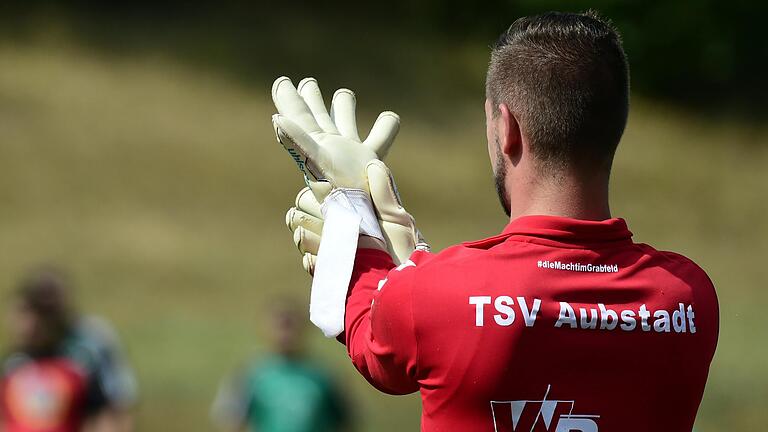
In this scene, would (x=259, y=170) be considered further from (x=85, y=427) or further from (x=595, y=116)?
A: (x=595, y=116)

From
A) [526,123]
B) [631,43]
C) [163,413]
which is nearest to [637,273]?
[526,123]

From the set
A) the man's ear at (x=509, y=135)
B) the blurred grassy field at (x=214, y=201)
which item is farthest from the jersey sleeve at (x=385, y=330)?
the blurred grassy field at (x=214, y=201)

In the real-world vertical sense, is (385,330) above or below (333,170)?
below

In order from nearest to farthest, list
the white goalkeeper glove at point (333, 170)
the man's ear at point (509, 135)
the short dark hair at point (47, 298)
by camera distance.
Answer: the man's ear at point (509, 135) < the white goalkeeper glove at point (333, 170) < the short dark hair at point (47, 298)

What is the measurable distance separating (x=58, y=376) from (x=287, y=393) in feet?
6.11

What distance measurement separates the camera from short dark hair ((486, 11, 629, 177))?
6.63 feet

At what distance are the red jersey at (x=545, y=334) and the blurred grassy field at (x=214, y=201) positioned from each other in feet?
36.4

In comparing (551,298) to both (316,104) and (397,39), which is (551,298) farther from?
(397,39)

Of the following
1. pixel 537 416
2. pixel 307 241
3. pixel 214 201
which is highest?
pixel 214 201

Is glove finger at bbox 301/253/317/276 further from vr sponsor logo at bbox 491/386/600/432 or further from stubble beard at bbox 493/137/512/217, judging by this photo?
vr sponsor logo at bbox 491/386/600/432

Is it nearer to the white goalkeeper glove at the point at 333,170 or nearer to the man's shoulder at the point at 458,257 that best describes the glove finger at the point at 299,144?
the white goalkeeper glove at the point at 333,170

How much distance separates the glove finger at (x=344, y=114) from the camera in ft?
8.21

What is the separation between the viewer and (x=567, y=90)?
202cm

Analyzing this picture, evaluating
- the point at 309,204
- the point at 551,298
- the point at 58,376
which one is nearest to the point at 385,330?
the point at 551,298
